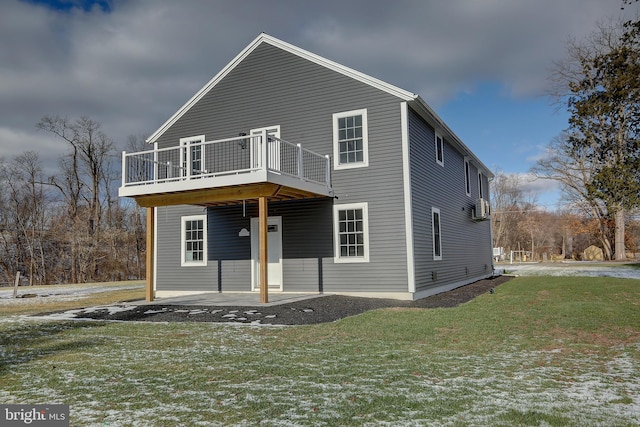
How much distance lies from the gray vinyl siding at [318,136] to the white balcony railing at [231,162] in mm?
368

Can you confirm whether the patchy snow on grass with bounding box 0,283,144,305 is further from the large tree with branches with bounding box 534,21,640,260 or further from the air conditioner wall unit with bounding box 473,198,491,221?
the large tree with branches with bounding box 534,21,640,260

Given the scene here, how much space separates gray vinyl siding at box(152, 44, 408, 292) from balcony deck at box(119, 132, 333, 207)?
19.0 inches

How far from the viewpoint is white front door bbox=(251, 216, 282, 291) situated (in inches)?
525

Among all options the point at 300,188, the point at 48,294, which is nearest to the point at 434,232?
the point at 300,188

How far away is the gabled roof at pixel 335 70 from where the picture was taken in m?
12.0

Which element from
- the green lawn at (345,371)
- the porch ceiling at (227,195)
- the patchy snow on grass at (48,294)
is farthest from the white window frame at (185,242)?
the green lawn at (345,371)

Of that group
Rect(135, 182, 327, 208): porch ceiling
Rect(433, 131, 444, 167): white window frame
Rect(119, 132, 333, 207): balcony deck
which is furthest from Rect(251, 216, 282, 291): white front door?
Rect(433, 131, 444, 167): white window frame

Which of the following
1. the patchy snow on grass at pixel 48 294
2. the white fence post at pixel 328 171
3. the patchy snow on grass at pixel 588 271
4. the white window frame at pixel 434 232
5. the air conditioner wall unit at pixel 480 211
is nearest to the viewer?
the white fence post at pixel 328 171

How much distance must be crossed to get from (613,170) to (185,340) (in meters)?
12.4

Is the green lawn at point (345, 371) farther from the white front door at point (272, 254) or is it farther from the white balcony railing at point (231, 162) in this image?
the white front door at point (272, 254)

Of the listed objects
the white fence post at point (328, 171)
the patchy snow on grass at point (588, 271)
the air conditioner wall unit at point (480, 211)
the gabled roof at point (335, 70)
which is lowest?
the patchy snow on grass at point (588, 271)

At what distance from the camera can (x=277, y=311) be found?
30.9ft

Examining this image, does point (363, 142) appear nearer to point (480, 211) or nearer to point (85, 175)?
point (480, 211)

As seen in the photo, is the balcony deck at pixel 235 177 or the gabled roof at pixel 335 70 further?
the gabled roof at pixel 335 70
